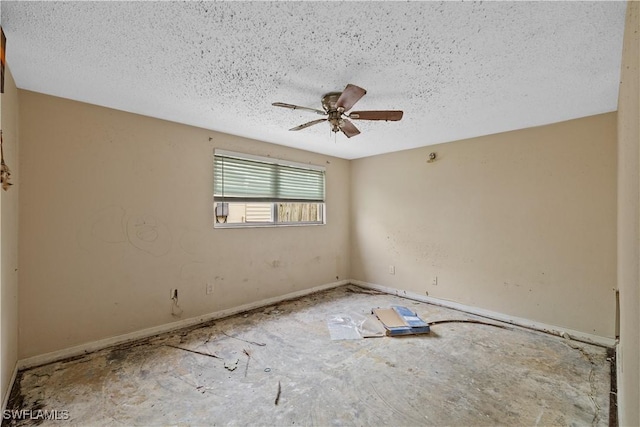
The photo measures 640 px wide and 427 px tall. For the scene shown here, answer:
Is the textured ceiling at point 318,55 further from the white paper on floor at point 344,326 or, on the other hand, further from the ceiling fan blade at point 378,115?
the white paper on floor at point 344,326

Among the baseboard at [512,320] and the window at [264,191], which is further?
the window at [264,191]

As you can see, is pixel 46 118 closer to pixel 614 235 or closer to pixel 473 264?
pixel 473 264

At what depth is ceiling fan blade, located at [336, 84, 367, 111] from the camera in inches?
69.0

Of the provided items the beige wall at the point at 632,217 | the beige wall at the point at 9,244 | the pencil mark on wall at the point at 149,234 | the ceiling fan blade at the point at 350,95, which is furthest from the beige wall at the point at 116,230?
the beige wall at the point at 632,217

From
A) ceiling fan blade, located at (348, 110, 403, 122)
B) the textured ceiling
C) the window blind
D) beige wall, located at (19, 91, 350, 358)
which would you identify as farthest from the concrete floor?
the textured ceiling

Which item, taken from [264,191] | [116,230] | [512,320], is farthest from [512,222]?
[116,230]

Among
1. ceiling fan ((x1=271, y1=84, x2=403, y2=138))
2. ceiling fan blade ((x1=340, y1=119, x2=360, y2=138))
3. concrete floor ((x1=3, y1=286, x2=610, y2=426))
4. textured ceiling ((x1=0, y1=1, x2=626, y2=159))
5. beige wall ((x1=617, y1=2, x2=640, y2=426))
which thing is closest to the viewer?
beige wall ((x1=617, y1=2, x2=640, y2=426))

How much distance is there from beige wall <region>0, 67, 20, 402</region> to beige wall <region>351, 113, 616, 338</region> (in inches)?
157

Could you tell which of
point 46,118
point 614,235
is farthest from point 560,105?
point 46,118

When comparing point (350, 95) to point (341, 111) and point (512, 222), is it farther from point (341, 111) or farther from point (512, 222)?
point (512, 222)

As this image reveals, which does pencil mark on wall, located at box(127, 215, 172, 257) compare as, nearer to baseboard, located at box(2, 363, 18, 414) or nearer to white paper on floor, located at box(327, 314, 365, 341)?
baseboard, located at box(2, 363, 18, 414)

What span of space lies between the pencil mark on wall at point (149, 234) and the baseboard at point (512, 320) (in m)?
3.13

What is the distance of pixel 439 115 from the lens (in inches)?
105

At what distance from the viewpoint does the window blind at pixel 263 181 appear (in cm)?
328
